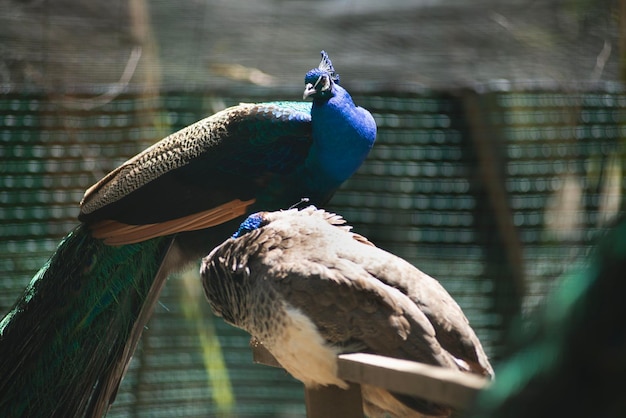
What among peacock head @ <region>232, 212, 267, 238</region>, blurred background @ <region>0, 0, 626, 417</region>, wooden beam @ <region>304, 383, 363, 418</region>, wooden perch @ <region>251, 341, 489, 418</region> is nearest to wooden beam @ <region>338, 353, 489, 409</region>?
wooden perch @ <region>251, 341, 489, 418</region>

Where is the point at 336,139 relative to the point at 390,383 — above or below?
above

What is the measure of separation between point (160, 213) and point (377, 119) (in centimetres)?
144

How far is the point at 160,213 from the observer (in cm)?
265

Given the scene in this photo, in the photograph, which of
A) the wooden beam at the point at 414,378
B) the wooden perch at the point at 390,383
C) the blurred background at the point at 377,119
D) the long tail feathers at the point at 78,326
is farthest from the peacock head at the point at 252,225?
the blurred background at the point at 377,119

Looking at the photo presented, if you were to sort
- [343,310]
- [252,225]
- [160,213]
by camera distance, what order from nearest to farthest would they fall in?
[343,310], [252,225], [160,213]

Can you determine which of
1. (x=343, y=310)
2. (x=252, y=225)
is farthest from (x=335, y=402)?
(x=252, y=225)

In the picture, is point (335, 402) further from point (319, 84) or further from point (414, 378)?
point (319, 84)

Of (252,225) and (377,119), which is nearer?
(252,225)

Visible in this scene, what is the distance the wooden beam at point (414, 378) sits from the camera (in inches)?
47.0

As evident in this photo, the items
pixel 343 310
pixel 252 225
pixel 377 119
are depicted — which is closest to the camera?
pixel 343 310

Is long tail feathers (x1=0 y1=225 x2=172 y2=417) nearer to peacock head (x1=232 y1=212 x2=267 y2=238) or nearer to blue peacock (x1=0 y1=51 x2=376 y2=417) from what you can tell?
blue peacock (x1=0 y1=51 x2=376 y2=417)

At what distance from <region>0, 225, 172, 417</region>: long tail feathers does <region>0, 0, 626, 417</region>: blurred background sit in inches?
33.0

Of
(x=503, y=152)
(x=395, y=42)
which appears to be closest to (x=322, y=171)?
(x=395, y=42)

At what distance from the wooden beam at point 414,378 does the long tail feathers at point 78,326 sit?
1.14 metres
